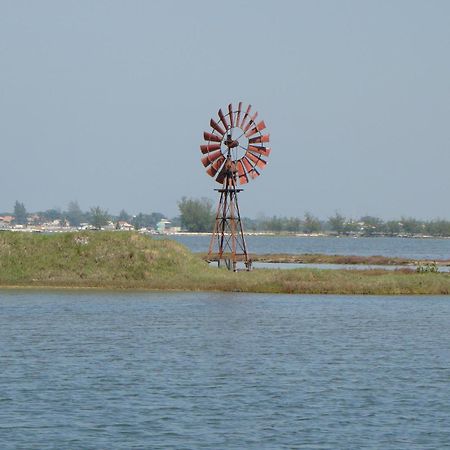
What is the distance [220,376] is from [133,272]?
28.6 meters

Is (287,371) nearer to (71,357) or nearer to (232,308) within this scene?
(71,357)

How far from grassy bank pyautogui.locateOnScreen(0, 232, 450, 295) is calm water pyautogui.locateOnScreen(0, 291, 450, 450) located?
5.50 metres

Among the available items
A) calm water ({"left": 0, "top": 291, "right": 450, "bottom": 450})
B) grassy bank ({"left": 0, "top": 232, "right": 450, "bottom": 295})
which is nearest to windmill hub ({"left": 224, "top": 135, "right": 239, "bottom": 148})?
grassy bank ({"left": 0, "top": 232, "right": 450, "bottom": 295})

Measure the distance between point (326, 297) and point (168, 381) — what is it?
29.5 m

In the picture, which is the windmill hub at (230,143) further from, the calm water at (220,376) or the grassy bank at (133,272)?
the calm water at (220,376)

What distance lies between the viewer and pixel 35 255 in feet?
205

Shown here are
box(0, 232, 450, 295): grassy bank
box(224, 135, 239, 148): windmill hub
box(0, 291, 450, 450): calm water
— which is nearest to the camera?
box(0, 291, 450, 450): calm water

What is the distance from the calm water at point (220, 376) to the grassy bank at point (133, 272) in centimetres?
550

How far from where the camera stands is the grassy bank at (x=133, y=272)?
6078 cm

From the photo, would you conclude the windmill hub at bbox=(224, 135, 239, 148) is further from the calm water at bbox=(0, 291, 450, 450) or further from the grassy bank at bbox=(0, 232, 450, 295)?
the calm water at bbox=(0, 291, 450, 450)

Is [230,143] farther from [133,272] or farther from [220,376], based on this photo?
[220,376]

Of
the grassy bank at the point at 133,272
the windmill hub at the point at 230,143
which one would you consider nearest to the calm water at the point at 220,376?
the grassy bank at the point at 133,272

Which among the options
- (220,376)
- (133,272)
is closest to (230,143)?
(133,272)

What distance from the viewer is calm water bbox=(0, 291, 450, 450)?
25641 millimetres
